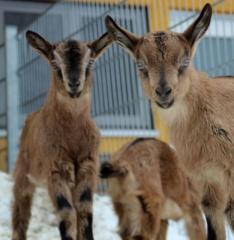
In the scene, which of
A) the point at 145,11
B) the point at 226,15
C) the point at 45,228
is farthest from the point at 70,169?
the point at 145,11

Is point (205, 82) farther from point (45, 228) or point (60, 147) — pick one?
point (45, 228)

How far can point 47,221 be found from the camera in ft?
26.7

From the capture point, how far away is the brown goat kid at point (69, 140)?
5930 mm

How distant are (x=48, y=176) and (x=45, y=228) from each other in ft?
6.59

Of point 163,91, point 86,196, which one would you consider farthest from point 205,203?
point 163,91

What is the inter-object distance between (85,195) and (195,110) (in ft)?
3.77

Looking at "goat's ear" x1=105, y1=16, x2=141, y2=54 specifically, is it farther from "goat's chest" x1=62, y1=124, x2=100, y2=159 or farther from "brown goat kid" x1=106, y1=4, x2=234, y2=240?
"goat's chest" x1=62, y1=124, x2=100, y2=159

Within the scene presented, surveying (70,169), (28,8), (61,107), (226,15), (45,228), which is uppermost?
(28,8)

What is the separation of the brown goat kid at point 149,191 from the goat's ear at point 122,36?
1.23 m

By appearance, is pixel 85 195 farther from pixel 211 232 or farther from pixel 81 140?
pixel 211 232

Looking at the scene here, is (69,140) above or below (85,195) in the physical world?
above

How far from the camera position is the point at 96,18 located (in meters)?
9.66

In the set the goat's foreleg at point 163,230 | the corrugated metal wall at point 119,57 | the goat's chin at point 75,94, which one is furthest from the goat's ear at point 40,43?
the corrugated metal wall at point 119,57

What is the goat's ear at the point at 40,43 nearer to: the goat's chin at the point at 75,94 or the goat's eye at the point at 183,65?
the goat's chin at the point at 75,94
